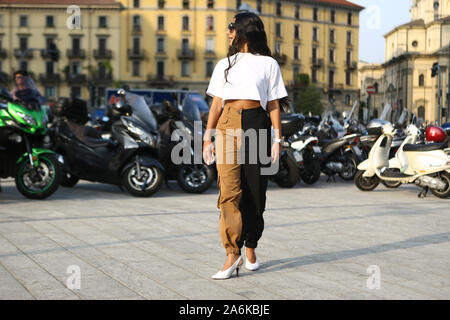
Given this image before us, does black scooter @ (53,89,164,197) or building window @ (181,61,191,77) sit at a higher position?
building window @ (181,61,191,77)

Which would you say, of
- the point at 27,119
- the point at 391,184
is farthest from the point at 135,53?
the point at 27,119

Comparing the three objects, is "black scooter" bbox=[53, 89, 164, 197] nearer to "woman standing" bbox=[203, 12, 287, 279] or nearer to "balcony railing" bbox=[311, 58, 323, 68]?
"woman standing" bbox=[203, 12, 287, 279]

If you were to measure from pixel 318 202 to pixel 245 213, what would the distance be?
485cm

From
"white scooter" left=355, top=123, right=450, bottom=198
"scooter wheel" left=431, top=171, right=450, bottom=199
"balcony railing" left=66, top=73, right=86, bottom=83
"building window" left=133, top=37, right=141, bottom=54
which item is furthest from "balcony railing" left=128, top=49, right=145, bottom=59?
"scooter wheel" left=431, top=171, right=450, bottom=199

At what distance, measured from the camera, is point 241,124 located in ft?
15.0

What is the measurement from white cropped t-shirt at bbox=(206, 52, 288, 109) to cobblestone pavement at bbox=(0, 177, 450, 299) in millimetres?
1232

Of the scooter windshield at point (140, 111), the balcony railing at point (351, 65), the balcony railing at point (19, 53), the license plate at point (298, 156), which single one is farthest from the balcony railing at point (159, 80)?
the scooter windshield at point (140, 111)

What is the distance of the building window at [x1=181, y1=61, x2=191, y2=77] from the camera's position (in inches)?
3189

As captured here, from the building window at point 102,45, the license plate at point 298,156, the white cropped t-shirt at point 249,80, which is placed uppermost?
the building window at point 102,45

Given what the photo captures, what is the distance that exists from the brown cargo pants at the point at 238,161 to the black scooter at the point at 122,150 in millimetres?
4882

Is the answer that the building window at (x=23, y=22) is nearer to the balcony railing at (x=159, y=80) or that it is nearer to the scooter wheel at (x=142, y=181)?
the balcony railing at (x=159, y=80)

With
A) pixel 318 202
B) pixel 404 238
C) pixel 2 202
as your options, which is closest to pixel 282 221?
pixel 404 238

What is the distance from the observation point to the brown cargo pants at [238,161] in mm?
4590
